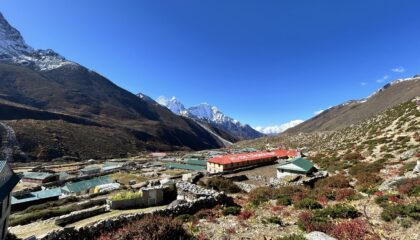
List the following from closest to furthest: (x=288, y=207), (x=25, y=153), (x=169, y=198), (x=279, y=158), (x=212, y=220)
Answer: (x=212, y=220)
(x=288, y=207)
(x=169, y=198)
(x=279, y=158)
(x=25, y=153)

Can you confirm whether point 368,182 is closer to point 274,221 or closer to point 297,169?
point 274,221

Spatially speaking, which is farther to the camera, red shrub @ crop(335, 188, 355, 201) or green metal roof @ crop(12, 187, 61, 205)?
green metal roof @ crop(12, 187, 61, 205)

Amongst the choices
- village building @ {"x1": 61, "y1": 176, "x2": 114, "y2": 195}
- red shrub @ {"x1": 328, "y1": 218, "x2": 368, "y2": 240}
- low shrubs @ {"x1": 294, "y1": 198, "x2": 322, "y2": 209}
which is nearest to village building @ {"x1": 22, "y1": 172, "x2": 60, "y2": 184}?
village building @ {"x1": 61, "y1": 176, "x2": 114, "y2": 195}

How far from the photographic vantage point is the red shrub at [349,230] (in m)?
11.4

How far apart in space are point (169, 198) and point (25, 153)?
423 ft

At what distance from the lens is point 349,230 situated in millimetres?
11766

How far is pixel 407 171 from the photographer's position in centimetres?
2455

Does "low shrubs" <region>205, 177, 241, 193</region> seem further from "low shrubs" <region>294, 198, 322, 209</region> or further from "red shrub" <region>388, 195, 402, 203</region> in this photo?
"red shrub" <region>388, 195, 402, 203</region>

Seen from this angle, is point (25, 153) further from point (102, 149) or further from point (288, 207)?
point (288, 207)

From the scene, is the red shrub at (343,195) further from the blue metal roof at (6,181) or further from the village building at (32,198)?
the village building at (32,198)

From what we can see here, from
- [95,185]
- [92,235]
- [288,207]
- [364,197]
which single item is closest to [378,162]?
[364,197]

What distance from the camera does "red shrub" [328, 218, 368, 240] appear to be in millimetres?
11352

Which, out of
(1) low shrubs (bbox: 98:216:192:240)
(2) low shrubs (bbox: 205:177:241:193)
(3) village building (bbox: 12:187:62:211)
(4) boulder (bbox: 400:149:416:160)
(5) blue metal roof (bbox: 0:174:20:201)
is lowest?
(3) village building (bbox: 12:187:62:211)

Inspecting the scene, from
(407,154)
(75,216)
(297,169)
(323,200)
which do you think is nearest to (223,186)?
(297,169)
